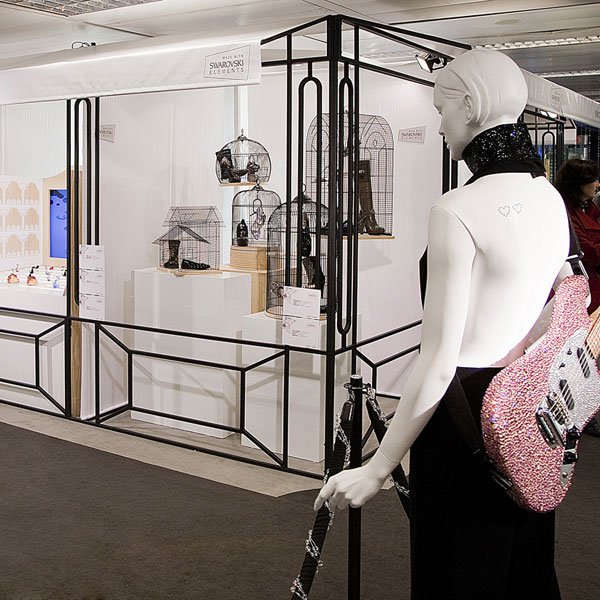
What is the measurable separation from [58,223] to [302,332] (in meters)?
2.56

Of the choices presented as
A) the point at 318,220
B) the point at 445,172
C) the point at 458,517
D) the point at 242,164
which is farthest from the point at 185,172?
the point at 458,517

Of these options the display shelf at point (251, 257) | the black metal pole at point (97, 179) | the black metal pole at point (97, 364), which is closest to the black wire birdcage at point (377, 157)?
the display shelf at point (251, 257)

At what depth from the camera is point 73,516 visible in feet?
12.3

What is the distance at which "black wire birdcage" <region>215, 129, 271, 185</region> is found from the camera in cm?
525

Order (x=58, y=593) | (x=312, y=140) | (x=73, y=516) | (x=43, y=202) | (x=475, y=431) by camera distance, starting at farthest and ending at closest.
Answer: (x=43, y=202), (x=312, y=140), (x=73, y=516), (x=58, y=593), (x=475, y=431)

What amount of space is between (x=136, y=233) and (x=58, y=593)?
2.93m

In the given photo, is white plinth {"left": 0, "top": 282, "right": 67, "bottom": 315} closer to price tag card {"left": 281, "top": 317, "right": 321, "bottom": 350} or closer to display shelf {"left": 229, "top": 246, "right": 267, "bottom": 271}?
display shelf {"left": 229, "top": 246, "right": 267, "bottom": 271}

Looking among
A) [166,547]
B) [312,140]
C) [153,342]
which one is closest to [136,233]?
[153,342]

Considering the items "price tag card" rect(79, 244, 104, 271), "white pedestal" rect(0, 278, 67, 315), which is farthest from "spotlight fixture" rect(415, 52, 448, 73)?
"white pedestal" rect(0, 278, 67, 315)

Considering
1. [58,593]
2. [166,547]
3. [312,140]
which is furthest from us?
[312,140]

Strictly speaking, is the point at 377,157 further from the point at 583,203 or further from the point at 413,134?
the point at 583,203

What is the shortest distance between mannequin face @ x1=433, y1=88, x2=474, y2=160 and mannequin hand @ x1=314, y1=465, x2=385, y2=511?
28.3 inches

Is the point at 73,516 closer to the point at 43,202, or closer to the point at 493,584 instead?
the point at 493,584

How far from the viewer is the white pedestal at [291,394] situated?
14.5ft
